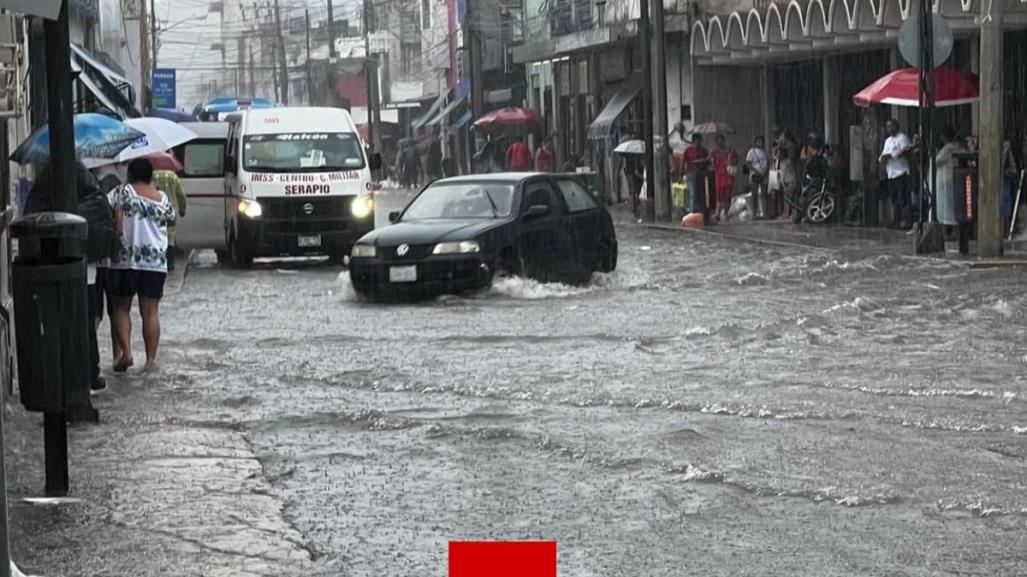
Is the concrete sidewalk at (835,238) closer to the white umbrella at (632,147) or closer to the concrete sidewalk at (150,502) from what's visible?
the white umbrella at (632,147)

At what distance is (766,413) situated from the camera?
11586 mm

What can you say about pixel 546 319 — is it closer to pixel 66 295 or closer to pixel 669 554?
pixel 66 295

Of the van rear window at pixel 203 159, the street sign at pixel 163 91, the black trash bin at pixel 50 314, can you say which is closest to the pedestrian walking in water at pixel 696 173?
the van rear window at pixel 203 159

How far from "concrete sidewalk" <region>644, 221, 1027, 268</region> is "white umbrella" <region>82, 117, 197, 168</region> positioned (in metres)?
9.16

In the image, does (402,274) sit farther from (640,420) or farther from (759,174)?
(759,174)

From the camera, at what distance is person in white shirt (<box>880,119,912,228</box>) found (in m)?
30.3

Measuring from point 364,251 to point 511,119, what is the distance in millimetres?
35718

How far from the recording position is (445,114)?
73938mm

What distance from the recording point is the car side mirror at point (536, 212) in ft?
70.1

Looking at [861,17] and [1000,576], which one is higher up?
[861,17]

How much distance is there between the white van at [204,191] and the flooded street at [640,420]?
7448 millimetres

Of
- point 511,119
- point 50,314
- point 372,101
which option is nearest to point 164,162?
point 50,314

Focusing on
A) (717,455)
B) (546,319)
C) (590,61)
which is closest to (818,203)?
(546,319)

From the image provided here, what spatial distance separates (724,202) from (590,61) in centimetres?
1680
